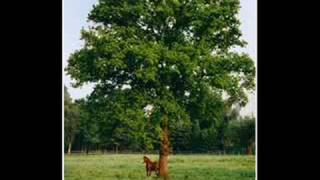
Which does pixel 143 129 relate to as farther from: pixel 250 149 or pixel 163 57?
pixel 250 149

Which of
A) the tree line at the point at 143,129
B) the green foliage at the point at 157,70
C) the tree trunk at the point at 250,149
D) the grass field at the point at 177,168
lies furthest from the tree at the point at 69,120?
the tree trunk at the point at 250,149

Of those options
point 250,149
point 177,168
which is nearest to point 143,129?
point 177,168

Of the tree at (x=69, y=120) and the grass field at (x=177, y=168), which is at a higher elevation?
the tree at (x=69, y=120)

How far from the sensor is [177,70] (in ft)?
23.2

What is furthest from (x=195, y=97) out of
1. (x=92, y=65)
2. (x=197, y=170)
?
(x=92, y=65)

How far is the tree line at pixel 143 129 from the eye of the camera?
701cm

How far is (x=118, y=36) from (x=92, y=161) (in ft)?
5.13

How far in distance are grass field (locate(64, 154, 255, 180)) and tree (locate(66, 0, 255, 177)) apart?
0.24 metres

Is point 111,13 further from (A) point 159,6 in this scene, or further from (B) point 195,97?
(B) point 195,97

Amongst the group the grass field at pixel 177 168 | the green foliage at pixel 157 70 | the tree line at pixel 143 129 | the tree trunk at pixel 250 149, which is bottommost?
the grass field at pixel 177 168

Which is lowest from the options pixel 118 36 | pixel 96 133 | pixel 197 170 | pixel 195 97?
pixel 197 170

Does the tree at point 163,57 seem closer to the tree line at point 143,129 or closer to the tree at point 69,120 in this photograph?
the tree line at point 143,129

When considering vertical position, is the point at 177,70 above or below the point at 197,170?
above

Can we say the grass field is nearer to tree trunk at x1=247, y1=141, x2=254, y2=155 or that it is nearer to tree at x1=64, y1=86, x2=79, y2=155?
tree trunk at x1=247, y1=141, x2=254, y2=155
